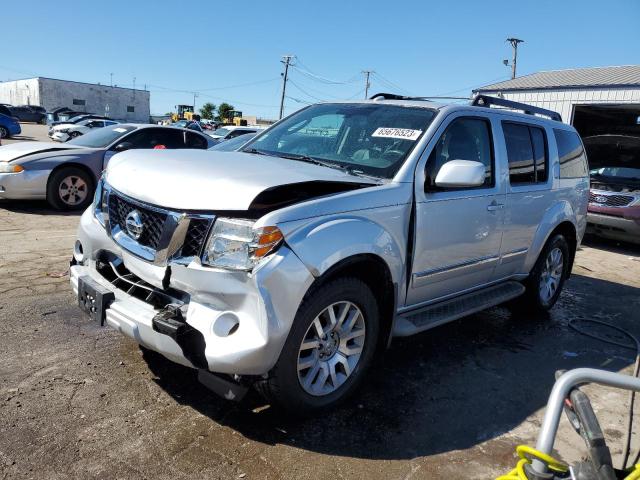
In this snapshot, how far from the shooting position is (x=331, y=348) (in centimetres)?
310

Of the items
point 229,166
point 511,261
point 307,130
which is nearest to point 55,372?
point 229,166

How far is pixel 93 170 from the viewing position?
8602 mm

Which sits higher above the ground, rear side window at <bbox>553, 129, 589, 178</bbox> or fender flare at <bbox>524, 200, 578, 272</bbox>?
rear side window at <bbox>553, 129, 589, 178</bbox>

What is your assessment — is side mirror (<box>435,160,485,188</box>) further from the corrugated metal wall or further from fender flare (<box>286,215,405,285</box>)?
the corrugated metal wall

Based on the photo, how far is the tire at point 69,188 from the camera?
27.5ft

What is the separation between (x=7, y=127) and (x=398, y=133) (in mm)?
29052

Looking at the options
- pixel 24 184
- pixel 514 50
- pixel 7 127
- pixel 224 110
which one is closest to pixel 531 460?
pixel 24 184

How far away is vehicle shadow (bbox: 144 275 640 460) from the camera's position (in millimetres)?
2963

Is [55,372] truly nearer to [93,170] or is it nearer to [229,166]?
[229,166]

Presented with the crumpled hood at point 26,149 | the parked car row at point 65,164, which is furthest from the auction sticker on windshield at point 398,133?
the crumpled hood at point 26,149

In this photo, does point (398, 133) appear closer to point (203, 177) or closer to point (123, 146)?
point (203, 177)

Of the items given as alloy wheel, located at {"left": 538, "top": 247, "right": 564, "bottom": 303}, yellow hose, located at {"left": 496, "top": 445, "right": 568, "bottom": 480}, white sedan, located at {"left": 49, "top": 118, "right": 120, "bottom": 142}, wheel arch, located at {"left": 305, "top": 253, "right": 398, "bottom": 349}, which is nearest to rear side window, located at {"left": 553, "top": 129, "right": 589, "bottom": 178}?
alloy wheel, located at {"left": 538, "top": 247, "right": 564, "bottom": 303}

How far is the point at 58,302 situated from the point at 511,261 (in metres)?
3.95

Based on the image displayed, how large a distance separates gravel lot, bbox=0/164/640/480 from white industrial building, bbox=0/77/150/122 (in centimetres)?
6989
